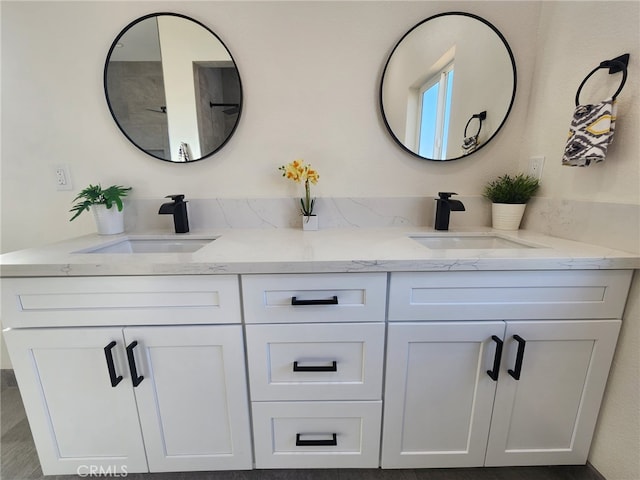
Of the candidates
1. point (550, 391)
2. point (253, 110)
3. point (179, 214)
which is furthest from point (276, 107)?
point (550, 391)

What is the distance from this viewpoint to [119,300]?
822 mm

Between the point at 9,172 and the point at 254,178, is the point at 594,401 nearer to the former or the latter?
the point at 254,178

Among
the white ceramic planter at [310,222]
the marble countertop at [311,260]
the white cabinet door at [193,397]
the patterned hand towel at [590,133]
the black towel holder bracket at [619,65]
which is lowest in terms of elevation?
the white cabinet door at [193,397]

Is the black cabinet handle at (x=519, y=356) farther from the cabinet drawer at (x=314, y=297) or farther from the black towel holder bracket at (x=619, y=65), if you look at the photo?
the black towel holder bracket at (x=619, y=65)

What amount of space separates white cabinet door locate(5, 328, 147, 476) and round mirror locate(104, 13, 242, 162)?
0.84 m

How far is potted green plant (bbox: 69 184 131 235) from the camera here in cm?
117

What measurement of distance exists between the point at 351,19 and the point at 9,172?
1.76 meters

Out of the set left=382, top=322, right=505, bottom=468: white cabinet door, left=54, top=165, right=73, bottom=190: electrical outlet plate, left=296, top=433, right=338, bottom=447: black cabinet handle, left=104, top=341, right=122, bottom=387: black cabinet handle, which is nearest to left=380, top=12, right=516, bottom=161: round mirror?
left=382, top=322, right=505, bottom=468: white cabinet door

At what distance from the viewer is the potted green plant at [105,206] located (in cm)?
117

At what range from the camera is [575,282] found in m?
0.83

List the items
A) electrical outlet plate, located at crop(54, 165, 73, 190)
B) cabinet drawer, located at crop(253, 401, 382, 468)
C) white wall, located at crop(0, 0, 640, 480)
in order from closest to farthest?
cabinet drawer, located at crop(253, 401, 382, 468)
white wall, located at crop(0, 0, 640, 480)
electrical outlet plate, located at crop(54, 165, 73, 190)

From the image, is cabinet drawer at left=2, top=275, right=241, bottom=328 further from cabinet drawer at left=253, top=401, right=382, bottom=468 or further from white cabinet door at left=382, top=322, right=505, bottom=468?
white cabinet door at left=382, top=322, right=505, bottom=468

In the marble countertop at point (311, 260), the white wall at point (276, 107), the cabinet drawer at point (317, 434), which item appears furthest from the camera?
the white wall at point (276, 107)

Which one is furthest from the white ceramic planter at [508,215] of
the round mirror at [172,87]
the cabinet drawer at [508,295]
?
the round mirror at [172,87]
